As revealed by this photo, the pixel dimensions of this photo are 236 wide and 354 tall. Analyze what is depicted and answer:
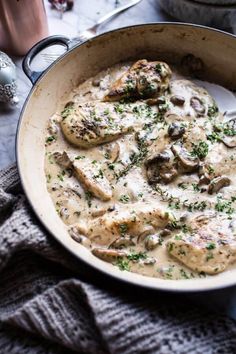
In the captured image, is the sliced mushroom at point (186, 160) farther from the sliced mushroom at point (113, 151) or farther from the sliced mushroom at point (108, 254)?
the sliced mushroom at point (108, 254)

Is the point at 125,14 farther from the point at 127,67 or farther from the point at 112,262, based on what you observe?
the point at 112,262

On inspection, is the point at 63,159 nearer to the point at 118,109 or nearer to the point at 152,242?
the point at 118,109

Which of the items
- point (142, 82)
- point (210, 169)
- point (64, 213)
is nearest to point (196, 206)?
point (210, 169)

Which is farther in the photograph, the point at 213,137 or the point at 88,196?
the point at 213,137

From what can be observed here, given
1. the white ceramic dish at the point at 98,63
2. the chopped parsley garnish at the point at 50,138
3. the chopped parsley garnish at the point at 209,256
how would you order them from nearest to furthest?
the chopped parsley garnish at the point at 209,256
the white ceramic dish at the point at 98,63
the chopped parsley garnish at the point at 50,138

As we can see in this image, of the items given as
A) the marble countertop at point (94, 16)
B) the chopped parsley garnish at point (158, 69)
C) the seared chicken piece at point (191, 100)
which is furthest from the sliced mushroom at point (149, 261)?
the marble countertop at point (94, 16)

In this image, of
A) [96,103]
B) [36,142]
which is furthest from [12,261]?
[96,103]

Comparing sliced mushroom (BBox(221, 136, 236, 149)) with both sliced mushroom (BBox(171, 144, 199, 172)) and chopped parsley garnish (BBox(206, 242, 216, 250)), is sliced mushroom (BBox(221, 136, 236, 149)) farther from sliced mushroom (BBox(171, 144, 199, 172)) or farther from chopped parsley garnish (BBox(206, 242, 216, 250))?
chopped parsley garnish (BBox(206, 242, 216, 250))
